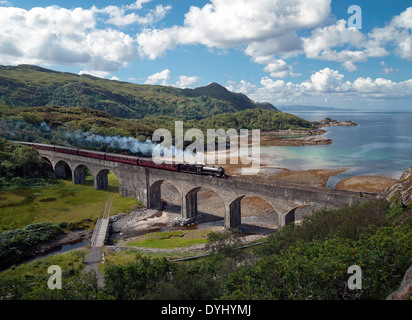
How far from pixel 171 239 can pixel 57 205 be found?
69.2 feet

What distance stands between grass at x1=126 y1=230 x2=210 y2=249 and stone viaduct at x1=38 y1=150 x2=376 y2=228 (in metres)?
3.68

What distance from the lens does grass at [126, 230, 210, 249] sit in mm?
31000

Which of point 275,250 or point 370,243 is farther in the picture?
point 275,250

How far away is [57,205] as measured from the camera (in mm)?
42625

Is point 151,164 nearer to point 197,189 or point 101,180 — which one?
point 197,189

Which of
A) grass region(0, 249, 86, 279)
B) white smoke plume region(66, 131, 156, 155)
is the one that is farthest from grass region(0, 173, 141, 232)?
white smoke plume region(66, 131, 156, 155)

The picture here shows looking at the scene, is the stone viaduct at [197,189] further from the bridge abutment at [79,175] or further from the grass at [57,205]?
the grass at [57,205]

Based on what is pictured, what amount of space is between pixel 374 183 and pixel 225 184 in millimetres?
33963

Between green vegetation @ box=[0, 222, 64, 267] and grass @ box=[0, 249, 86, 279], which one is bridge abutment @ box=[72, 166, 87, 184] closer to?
green vegetation @ box=[0, 222, 64, 267]

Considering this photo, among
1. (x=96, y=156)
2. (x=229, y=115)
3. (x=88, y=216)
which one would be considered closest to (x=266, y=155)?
(x=96, y=156)

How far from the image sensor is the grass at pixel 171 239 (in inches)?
1220

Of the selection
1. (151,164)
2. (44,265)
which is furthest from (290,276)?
(151,164)

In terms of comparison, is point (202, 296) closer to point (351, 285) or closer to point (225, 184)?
point (351, 285)

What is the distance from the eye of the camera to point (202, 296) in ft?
46.0
